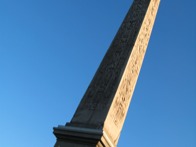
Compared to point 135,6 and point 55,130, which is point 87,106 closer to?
point 55,130

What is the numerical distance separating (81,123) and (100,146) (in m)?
0.65

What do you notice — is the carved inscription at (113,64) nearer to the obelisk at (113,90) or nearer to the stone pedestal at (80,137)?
the obelisk at (113,90)

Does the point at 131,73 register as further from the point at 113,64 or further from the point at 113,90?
the point at 113,90

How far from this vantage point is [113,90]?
651cm

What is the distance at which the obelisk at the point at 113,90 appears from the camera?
5920mm

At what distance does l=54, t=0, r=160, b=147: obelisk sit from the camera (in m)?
5.92

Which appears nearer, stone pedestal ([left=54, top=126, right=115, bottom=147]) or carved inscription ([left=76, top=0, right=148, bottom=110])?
stone pedestal ([left=54, top=126, right=115, bottom=147])

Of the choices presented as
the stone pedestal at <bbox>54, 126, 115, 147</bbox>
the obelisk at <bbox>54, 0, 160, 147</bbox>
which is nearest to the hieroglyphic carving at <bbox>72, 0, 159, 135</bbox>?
the obelisk at <bbox>54, 0, 160, 147</bbox>

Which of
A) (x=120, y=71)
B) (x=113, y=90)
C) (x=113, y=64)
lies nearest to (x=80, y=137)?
(x=113, y=90)

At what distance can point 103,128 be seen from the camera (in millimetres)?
5902

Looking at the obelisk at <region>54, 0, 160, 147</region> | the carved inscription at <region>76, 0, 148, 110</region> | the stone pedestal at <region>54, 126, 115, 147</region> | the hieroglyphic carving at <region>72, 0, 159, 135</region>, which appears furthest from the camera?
the carved inscription at <region>76, 0, 148, 110</region>

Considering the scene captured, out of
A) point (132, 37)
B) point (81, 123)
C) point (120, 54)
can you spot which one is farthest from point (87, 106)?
point (132, 37)

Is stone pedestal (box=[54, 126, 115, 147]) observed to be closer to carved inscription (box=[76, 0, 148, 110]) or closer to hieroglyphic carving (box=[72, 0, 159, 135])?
hieroglyphic carving (box=[72, 0, 159, 135])

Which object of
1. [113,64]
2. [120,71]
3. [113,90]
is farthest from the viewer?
[113,64]
